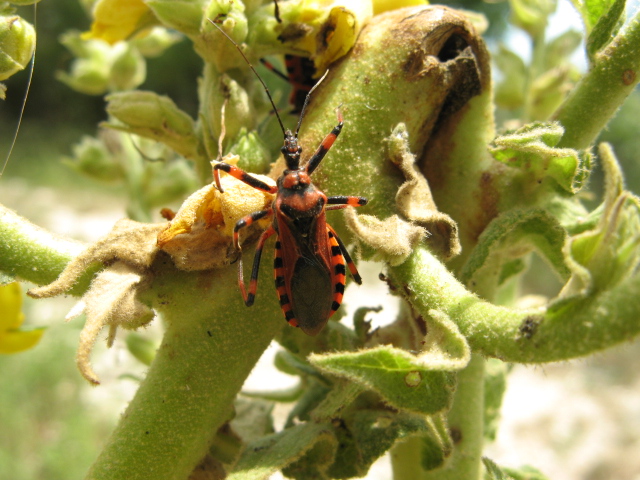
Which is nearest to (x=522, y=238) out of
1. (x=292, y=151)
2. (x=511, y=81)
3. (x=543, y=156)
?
(x=543, y=156)

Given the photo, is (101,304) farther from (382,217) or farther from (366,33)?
(366,33)

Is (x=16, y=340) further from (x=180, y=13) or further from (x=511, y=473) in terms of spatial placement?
(x=511, y=473)

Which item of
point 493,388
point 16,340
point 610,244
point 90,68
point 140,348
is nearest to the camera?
point 610,244

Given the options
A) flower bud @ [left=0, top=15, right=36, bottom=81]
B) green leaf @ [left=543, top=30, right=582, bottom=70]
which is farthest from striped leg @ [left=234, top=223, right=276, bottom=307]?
green leaf @ [left=543, top=30, right=582, bottom=70]

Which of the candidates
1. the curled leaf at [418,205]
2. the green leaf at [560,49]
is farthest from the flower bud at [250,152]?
the green leaf at [560,49]

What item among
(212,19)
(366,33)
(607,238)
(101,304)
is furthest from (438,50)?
(101,304)

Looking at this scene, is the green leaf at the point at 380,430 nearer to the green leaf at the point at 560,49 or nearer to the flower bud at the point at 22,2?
the flower bud at the point at 22,2

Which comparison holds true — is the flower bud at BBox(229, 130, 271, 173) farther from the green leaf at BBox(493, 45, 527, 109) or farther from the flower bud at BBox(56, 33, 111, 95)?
the flower bud at BBox(56, 33, 111, 95)
